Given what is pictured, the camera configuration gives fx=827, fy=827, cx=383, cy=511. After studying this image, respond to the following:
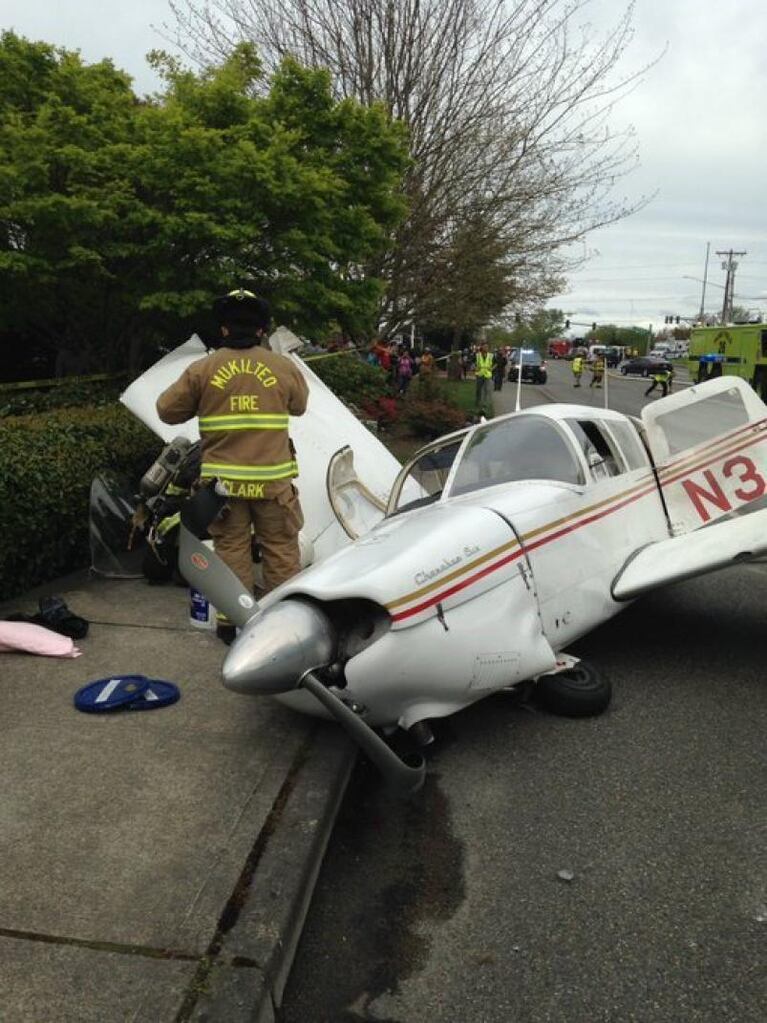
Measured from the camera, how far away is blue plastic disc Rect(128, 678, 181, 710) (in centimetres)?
409

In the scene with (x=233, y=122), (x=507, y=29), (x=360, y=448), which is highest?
(x=507, y=29)

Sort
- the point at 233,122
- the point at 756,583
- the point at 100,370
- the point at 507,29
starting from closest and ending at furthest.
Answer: the point at 756,583
the point at 233,122
the point at 100,370
the point at 507,29

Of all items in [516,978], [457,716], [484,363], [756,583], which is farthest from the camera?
[484,363]

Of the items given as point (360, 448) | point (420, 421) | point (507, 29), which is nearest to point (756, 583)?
point (360, 448)

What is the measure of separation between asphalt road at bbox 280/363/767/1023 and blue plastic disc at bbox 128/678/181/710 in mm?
1026

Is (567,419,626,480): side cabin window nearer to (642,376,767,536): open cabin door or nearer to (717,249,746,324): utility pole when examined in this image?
(642,376,767,536): open cabin door

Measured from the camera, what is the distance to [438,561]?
3.62m

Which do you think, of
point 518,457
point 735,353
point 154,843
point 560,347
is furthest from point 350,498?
point 560,347

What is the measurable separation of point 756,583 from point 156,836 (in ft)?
19.2

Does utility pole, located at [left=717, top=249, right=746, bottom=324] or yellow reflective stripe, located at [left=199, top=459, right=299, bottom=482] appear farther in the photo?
utility pole, located at [left=717, top=249, right=746, bottom=324]

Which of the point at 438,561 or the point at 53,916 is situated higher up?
the point at 438,561

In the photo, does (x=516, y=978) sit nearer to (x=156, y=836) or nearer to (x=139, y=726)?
(x=156, y=836)

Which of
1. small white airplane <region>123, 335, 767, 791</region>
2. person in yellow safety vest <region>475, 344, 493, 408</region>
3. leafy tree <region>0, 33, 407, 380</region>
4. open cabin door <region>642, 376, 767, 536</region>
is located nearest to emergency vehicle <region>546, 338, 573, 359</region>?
person in yellow safety vest <region>475, 344, 493, 408</region>

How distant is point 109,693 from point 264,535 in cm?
127
